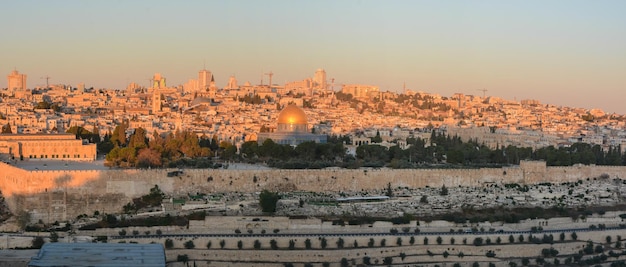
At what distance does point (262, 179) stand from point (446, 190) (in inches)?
242

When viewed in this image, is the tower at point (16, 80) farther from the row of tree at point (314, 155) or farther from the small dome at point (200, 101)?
the row of tree at point (314, 155)

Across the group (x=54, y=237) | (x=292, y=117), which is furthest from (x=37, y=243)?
(x=292, y=117)

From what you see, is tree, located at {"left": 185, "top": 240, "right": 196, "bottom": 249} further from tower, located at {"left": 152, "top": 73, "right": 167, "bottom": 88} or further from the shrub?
tower, located at {"left": 152, "top": 73, "right": 167, "bottom": 88}

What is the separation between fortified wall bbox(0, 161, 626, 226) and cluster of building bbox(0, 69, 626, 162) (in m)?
7.76

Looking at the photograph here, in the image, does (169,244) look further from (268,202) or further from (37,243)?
(268,202)

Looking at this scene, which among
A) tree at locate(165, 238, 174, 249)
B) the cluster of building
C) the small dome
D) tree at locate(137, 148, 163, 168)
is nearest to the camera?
tree at locate(165, 238, 174, 249)

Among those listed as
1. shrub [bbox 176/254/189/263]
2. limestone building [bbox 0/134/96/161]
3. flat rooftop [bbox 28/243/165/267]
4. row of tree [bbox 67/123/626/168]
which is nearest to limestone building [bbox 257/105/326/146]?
row of tree [bbox 67/123/626/168]

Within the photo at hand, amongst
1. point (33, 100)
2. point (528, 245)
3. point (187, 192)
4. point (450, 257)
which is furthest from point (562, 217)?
point (33, 100)

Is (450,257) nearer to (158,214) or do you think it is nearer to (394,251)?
(394,251)

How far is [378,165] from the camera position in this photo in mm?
36250

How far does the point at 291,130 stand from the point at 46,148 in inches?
570

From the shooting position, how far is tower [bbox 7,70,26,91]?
3797 inches

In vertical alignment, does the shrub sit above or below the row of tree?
below

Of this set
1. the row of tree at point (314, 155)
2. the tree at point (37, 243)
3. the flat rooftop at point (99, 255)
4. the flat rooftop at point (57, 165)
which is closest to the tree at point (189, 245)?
the tree at point (37, 243)
